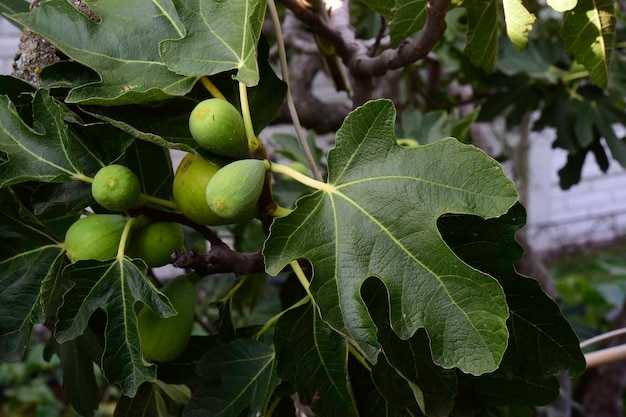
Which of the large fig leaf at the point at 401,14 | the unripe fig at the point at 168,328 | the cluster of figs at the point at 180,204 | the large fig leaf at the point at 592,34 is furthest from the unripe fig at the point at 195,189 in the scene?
the large fig leaf at the point at 592,34

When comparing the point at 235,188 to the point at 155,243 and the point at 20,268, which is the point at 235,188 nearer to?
the point at 155,243

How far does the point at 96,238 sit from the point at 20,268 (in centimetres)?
13

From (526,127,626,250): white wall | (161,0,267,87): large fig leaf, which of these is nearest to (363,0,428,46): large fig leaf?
(161,0,267,87): large fig leaf

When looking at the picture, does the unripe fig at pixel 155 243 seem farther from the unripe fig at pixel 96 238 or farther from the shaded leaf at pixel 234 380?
the shaded leaf at pixel 234 380

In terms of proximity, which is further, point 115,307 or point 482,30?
point 482,30

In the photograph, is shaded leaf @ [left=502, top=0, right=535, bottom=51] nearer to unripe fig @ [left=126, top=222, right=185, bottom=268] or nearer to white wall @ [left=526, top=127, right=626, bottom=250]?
unripe fig @ [left=126, top=222, right=185, bottom=268]

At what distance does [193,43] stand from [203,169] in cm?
12

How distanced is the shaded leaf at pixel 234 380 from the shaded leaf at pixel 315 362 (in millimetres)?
35

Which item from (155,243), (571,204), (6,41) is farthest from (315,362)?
(571,204)

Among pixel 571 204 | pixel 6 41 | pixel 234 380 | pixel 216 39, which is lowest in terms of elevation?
pixel 571 204

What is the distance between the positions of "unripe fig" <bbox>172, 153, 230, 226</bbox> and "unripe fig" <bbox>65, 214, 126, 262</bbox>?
0.07 metres

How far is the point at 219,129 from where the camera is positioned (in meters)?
0.57

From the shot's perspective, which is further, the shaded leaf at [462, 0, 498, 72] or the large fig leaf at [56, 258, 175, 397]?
the shaded leaf at [462, 0, 498, 72]

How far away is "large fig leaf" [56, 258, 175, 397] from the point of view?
0.57 meters
